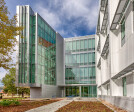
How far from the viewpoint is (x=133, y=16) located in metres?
10.9

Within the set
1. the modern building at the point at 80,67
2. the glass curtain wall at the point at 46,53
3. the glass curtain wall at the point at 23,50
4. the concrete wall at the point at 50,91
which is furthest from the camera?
the modern building at the point at 80,67

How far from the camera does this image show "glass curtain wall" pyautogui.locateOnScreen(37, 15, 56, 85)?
112 feet

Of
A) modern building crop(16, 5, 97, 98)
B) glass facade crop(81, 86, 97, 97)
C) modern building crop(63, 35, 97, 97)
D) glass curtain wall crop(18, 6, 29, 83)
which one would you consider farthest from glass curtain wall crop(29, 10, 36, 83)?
glass facade crop(81, 86, 97, 97)

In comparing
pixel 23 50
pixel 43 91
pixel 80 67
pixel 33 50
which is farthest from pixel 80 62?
pixel 23 50

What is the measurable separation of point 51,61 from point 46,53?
308cm

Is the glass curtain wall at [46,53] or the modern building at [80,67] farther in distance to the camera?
the modern building at [80,67]

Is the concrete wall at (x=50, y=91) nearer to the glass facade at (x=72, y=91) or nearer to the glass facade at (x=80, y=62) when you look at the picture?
the glass facade at (x=72, y=91)

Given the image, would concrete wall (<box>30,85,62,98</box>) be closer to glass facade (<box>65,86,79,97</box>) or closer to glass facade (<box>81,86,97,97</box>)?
glass facade (<box>65,86,79,97</box>)

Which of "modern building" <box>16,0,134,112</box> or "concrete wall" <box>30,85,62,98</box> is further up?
"modern building" <box>16,0,134,112</box>

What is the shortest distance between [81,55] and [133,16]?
1248 inches

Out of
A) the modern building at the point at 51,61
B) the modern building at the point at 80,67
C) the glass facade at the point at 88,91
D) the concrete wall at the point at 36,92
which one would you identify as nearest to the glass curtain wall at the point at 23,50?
the modern building at the point at 51,61

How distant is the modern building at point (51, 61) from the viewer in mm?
32062

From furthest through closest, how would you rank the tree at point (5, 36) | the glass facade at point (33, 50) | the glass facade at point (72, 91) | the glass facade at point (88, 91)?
the glass facade at point (72, 91) < the glass facade at point (88, 91) < the glass facade at point (33, 50) < the tree at point (5, 36)

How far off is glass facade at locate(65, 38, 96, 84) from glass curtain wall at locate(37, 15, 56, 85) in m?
4.75
